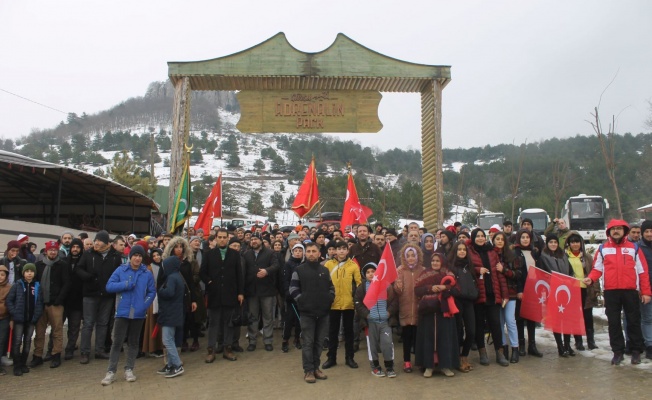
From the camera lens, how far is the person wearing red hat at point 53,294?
23.5ft

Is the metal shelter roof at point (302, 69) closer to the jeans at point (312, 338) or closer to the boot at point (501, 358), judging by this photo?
the jeans at point (312, 338)

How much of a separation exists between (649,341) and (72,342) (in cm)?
837

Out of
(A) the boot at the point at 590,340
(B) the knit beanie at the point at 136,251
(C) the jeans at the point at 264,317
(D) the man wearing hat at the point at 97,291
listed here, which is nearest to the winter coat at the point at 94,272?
(D) the man wearing hat at the point at 97,291

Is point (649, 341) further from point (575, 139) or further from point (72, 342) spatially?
point (575, 139)

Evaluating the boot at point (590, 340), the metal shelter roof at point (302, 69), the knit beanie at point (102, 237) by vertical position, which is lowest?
the boot at point (590, 340)

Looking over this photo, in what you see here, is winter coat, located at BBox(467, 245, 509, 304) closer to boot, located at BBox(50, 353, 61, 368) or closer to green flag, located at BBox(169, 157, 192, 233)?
boot, located at BBox(50, 353, 61, 368)

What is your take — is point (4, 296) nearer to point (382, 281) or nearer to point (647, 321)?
point (382, 281)

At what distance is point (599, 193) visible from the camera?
Answer: 42875 millimetres

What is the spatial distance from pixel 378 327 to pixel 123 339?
11.1 ft

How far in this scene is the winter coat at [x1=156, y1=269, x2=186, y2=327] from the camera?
6586 mm

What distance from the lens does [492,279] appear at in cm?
687

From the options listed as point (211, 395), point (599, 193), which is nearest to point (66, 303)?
point (211, 395)

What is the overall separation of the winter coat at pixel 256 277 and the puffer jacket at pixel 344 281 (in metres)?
1.48

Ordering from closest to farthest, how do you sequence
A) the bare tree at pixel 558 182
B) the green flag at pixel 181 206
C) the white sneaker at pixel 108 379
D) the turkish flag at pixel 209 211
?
the white sneaker at pixel 108 379 < the green flag at pixel 181 206 < the turkish flag at pixel 209 211 < the bare tree at pixel 558 182
